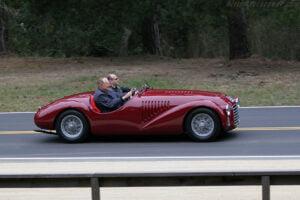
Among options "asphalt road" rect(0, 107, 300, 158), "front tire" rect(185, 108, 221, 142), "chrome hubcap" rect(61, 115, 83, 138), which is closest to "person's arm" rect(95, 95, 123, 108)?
"chrome hubcap" rect(61, 115, 83, 138)

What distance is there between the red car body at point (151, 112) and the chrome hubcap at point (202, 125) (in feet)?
0.59

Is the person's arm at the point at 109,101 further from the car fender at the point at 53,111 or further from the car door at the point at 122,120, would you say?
the car fender at the point at 53,111

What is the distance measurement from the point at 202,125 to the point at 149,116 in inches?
37.6

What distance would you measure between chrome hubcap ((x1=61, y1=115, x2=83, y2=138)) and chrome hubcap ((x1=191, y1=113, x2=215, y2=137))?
2.09 m

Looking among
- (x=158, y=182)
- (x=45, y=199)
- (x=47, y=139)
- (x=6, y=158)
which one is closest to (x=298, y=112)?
(x=47, y=139)

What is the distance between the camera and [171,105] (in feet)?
40.2

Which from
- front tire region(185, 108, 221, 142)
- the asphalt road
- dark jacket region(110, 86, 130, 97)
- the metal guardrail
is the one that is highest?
dark jacket region(110, 86, 130, 97)

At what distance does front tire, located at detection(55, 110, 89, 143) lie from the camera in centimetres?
1255

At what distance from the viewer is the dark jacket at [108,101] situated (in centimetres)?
1246

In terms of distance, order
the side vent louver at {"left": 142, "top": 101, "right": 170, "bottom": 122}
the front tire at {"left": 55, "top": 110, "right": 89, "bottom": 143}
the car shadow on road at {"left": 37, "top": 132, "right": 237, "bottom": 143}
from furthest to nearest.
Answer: the car shadow on road at {"left": 37, "top": 132, "right": 237, "bottom": 143}
the front tire at {"left": 55, "top": 110, "right": 89, "bottom": 143}
the side vent louver at {"left": 142, "top": 101, "right": 170, "bottom": 122}

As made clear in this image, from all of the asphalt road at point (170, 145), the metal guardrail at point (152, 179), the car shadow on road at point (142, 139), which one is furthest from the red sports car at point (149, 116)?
the metal guardrail at point (152, 179)

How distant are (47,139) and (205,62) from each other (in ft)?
48.7

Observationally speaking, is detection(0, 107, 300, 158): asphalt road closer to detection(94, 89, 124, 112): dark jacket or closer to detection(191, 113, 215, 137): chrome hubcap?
detection(191, 113, 215, 137): chrome hubcap

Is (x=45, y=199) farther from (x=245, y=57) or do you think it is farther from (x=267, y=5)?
(x=245, y=57)
